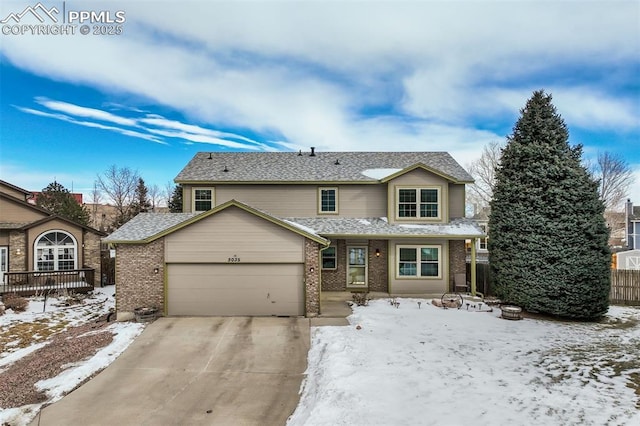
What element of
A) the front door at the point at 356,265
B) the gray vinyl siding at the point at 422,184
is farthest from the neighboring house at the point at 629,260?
the front door at the point at 356,265

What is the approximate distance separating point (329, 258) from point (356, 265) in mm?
1329

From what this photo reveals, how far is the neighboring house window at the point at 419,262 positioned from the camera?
14.7 m

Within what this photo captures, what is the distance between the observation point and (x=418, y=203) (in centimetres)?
1517

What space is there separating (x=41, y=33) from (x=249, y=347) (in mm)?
12480

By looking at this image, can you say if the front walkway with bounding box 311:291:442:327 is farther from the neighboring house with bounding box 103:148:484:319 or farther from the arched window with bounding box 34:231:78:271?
the arched window with bounding box 34:231:78:271

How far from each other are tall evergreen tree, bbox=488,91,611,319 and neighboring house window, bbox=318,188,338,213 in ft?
24.2

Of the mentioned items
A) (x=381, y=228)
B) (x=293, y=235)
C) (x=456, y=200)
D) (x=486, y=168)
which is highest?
(x=486, y=168)

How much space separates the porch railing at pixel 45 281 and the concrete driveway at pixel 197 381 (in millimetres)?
9917

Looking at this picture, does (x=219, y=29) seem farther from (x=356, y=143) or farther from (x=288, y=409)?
(x=356, y=143)

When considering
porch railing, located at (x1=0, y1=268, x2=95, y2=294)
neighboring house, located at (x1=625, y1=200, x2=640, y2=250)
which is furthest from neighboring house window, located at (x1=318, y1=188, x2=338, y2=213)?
neighboring house, located at (x1=625, y1=200, x2=640, y2=250)

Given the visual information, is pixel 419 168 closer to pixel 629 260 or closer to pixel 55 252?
pixel 55 252

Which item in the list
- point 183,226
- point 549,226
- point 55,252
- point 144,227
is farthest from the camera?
point 55,252

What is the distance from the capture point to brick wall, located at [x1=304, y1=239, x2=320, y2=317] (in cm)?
1134

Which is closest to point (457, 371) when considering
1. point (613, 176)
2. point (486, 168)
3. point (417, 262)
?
point (417, 262)
